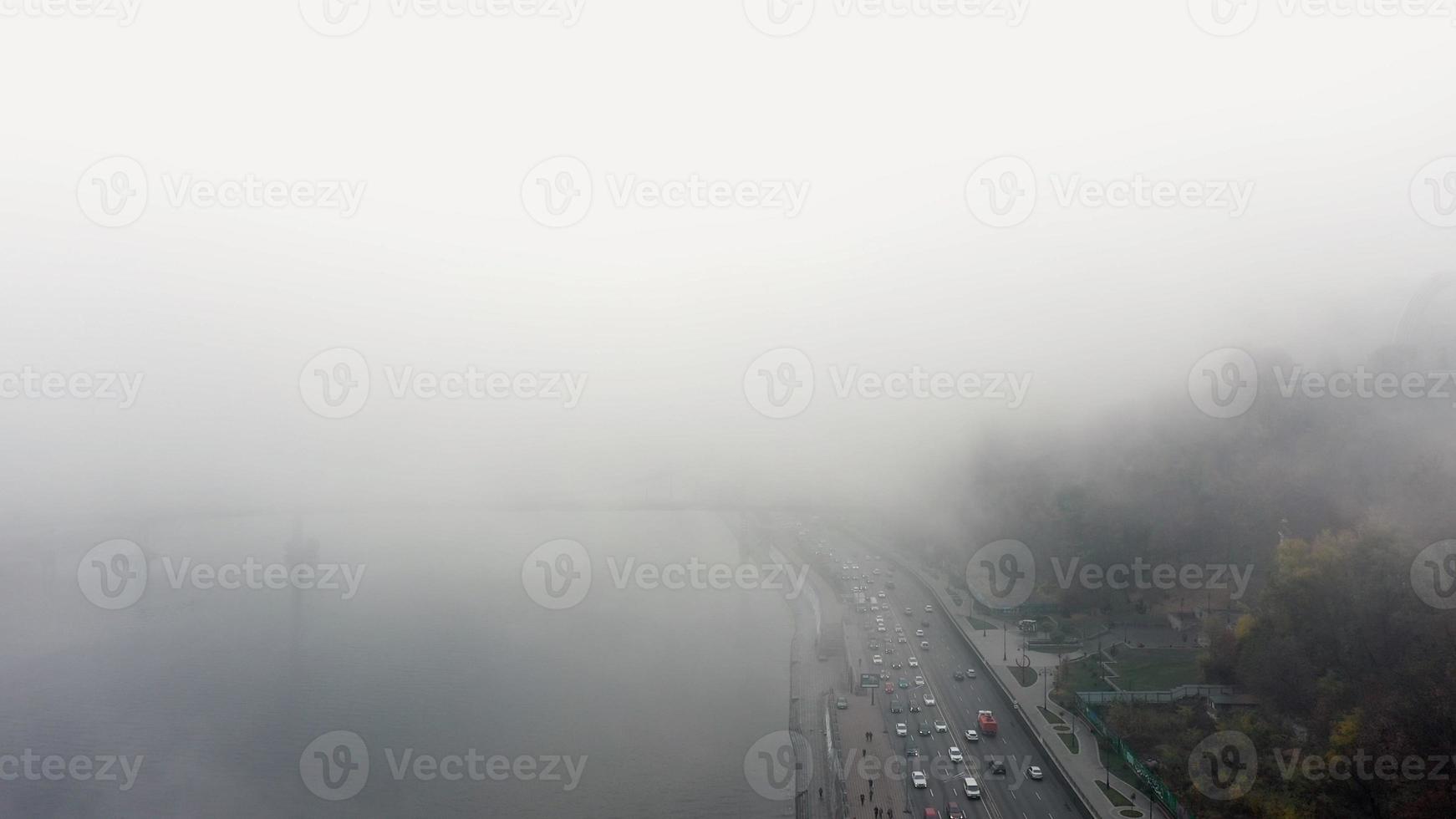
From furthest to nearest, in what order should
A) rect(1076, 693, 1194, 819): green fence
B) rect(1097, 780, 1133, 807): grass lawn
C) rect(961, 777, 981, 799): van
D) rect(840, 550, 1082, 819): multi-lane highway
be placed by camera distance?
rect(961, 777, 981, 799): van
rect(840, 550, 1082, 819): multi-lane highway
rect(1097, 780, 1133, 807): grass lawn
rect(1076, 693, 1194, 819): green fence

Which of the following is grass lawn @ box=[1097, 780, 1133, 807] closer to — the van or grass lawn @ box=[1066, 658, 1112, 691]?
the van

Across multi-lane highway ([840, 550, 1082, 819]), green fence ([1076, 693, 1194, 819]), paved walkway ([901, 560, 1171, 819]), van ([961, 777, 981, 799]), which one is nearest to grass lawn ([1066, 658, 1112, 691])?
paved walkway ([901, 560, 1171, 819])

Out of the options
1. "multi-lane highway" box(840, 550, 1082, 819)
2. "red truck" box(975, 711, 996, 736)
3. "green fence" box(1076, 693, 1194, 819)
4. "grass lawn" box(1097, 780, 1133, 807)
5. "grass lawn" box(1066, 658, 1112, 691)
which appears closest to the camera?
"green fence" box(1076, 693, 1194, 819)

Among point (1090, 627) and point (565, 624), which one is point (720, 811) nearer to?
point (1090, 627)

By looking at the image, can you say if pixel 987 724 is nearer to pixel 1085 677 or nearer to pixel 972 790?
pixel 972 790

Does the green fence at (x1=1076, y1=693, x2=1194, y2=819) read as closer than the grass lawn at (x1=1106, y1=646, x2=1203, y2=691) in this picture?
Yes

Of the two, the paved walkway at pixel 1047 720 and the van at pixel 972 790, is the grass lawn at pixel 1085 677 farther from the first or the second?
the van at pixel 972 790

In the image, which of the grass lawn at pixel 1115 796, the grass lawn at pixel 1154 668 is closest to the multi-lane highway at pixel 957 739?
the grass lawn at pixel 1115 796
